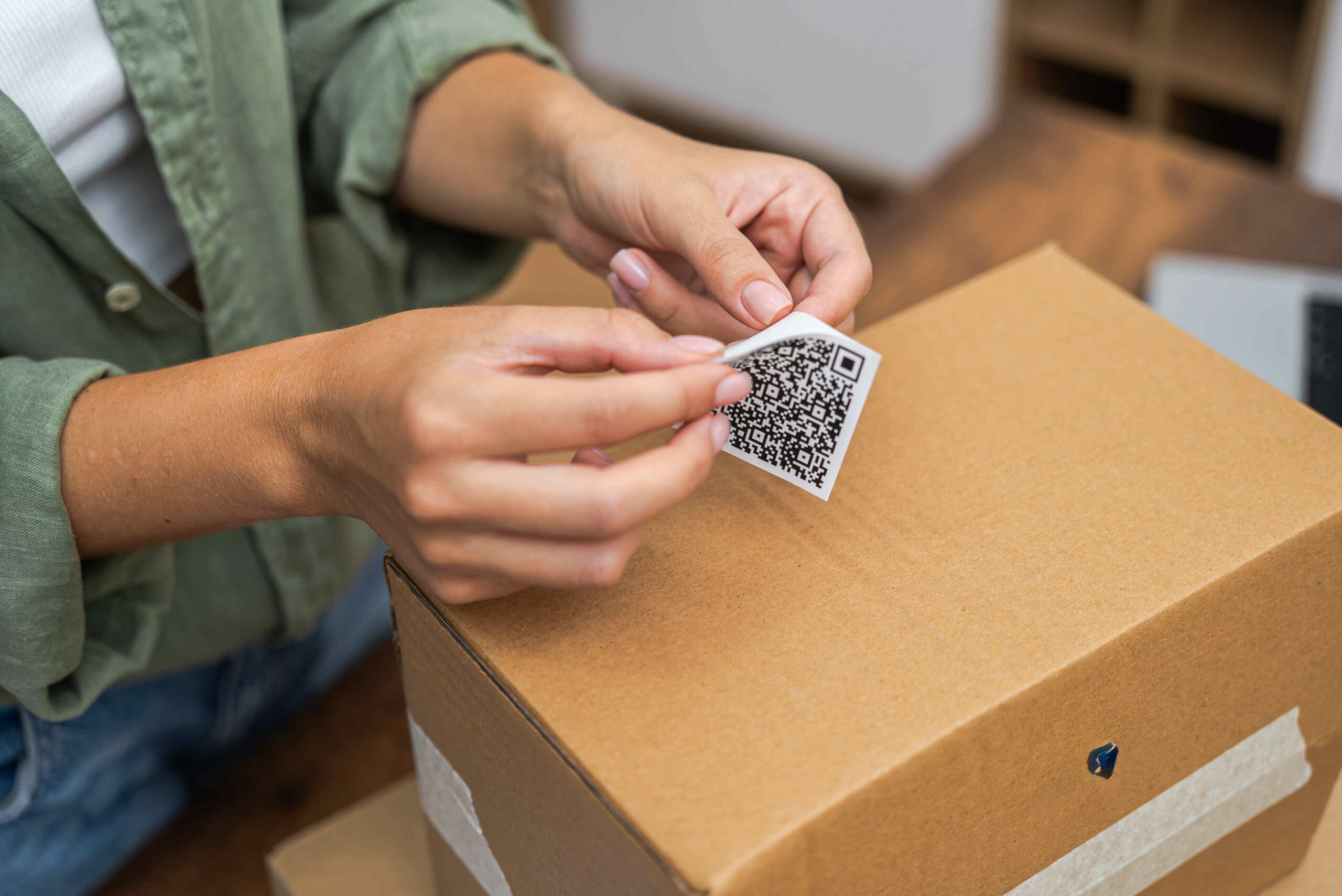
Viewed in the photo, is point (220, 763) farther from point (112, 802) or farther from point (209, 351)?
point (209, 351)

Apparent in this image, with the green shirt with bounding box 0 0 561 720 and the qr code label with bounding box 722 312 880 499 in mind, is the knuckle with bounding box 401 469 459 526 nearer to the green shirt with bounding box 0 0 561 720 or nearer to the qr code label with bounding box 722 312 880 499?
the qr code label with bounding box 722 312 880 499

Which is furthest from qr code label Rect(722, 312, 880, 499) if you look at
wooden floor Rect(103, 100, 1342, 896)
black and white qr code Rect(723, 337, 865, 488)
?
wooden floor Rect(103, 100, 1342, 896)

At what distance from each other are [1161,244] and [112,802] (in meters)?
0.96

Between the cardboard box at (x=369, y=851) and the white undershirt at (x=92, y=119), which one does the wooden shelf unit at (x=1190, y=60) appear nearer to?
the cardboard box at (x=369, y=851)

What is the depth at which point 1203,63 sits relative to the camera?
188cm

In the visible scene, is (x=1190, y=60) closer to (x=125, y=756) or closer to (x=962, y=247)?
(x=962, y=247)

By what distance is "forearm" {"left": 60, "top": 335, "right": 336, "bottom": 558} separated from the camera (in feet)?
1.61

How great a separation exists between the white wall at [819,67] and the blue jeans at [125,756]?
1691 mm

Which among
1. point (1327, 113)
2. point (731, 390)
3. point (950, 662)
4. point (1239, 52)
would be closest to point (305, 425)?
point (731, 390)

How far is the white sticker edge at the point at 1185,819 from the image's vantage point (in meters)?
0.48

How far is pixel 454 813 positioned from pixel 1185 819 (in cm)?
35

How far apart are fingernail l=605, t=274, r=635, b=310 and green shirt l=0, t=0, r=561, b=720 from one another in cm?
26

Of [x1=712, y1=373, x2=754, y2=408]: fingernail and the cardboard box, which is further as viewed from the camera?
the cardboard box

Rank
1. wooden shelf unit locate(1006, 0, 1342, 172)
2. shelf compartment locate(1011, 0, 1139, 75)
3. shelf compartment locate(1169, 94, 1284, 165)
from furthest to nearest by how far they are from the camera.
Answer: shelf compartment locate(1169, 94, 1284, 165) < shelf compartment locate(1011, 0, 1139, 75) < wooden shelf unit locate(1006, 0, 1342, 172)
